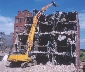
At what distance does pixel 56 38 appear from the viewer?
1419 inches

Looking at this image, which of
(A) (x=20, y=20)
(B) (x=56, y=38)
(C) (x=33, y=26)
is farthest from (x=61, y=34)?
(A) (x=20, y=20)

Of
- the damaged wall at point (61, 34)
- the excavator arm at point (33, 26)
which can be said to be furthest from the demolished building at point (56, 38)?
the excavator arm at point (33, 26)

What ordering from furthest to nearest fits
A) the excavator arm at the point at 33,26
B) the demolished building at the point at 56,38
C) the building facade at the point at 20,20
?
the building facade at the point at 20,20
the demolished building at the point at 56,38
the excavator arm at the point at 33,26

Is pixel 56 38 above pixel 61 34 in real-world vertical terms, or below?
below

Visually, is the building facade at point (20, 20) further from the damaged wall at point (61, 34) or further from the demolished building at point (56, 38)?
the damaged wall at point (61, 34)

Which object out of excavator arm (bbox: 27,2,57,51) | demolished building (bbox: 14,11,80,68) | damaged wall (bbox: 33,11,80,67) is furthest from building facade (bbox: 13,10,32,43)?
excavator arm (bbox: 27,2,57,51)

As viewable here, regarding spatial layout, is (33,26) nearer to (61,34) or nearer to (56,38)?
(56,38)

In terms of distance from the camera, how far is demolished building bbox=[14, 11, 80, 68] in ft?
113

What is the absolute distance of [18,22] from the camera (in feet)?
180

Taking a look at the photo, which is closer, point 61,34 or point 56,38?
point 61,34

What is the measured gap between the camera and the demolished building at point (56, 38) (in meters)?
34.5

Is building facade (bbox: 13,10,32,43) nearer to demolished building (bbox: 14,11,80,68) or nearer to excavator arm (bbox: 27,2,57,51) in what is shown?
demolished building (bbox: 14,11,80,68)

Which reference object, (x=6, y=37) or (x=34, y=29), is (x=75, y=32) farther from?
Answer: (x=6, y=37)

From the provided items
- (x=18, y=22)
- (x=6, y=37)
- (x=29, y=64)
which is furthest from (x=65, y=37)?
(x=6, y=37)
